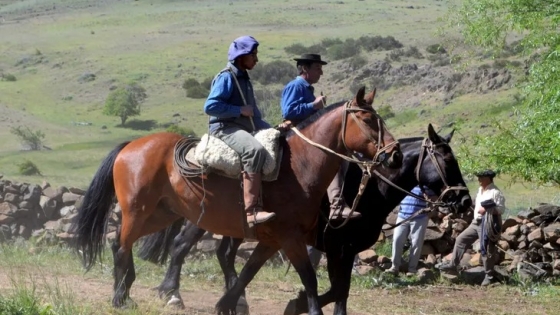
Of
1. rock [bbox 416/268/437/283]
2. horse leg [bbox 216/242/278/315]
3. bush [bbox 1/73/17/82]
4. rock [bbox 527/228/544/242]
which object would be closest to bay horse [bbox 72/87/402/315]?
horse leg [bbox 216/242/278/315]

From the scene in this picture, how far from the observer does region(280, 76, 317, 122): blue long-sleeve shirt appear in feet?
29.8

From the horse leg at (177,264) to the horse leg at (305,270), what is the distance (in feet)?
7.03

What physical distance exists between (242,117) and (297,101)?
72 cm

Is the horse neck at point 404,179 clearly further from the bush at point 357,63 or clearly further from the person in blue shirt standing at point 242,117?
the bush at point 357,63

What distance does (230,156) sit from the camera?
27.5ft

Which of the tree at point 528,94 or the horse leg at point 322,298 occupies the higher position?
the tree at point 528,94

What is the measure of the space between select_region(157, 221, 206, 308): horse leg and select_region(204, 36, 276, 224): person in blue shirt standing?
78.4 inches

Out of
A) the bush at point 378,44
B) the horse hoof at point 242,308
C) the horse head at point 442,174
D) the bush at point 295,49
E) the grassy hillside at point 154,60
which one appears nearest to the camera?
the horse head at point 442,174

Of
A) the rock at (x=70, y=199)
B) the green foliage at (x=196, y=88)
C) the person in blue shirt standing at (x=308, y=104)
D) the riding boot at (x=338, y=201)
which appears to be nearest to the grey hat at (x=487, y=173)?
the person in blue shirt standing at (x=308, y=104)

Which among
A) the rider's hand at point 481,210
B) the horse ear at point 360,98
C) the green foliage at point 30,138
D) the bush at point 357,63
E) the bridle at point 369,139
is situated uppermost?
the horse ear at point 360,98

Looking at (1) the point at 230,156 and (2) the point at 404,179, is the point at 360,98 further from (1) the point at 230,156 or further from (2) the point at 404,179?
(2) the point at 404,179

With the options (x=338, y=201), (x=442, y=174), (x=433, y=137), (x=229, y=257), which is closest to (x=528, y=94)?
(x=433, y=137)

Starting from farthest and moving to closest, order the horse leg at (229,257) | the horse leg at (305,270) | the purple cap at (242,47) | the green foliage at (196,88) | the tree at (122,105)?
the green foliage at (196,88) → the tree at (122,105) → the horse leg at (229,257) → the purple cap at (242,47) → the horse leg at (305,270)

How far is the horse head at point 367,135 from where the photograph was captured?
26.0 feet
